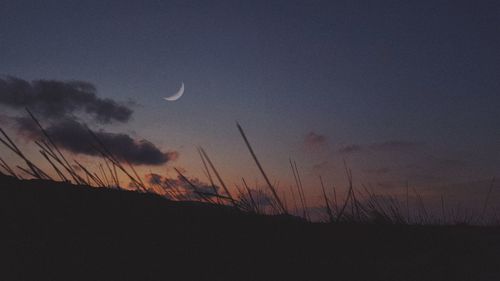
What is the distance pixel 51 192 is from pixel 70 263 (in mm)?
1015

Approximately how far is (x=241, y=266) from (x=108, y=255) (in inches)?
23.2

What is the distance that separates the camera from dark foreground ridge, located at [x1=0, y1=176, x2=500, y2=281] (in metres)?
1.68

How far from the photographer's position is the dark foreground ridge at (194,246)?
1.68 meters

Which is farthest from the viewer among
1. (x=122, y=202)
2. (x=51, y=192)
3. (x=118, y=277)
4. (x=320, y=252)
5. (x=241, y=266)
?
(x=51, y=192)

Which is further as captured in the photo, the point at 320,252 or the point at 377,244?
the point at 377,244

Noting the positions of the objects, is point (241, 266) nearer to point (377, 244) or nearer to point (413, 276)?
point (413, 276)

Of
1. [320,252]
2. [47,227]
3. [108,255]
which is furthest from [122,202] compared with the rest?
[320,252]

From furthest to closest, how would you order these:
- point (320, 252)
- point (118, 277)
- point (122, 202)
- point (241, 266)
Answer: point (122, 202)
point (320, 252)
point (241, 266)
point (118, 277)

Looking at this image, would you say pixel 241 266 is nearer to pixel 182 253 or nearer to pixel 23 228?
pixel 182 253

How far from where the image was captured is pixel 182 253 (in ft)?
5.88

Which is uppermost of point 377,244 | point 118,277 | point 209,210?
point 209,210

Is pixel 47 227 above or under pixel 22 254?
above

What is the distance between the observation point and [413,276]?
1.79 metres

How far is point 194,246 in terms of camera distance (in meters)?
1.85
